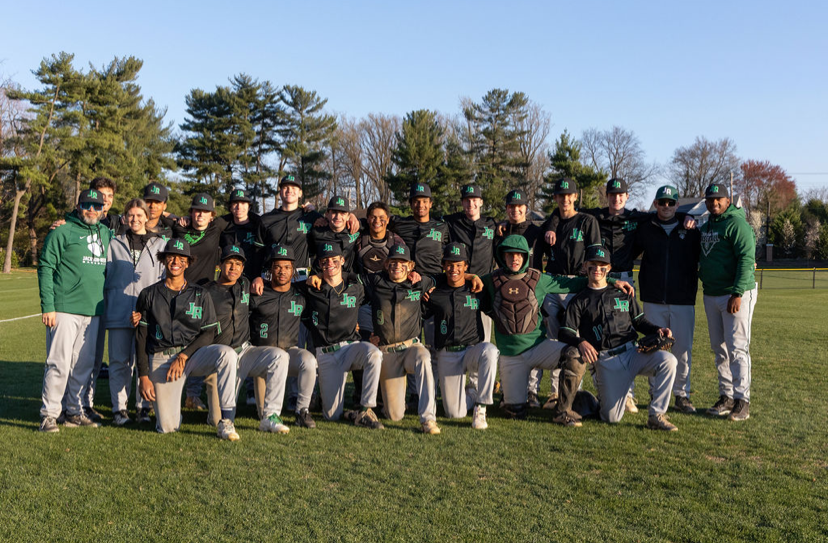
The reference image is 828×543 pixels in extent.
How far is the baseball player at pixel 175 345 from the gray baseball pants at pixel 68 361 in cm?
51

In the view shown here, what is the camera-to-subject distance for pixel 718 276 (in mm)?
6387

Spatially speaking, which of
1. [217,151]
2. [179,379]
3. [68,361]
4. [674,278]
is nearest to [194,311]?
[179,379]

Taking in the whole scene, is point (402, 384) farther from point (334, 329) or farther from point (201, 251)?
point (201, 251)

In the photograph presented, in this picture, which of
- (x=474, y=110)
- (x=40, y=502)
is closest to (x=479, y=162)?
(x=474, y=110)

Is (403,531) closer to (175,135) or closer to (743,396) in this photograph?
(743,396)

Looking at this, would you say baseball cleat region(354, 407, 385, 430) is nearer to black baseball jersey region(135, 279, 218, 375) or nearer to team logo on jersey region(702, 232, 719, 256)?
black baseball jersey region(135, 279, 218, 375)

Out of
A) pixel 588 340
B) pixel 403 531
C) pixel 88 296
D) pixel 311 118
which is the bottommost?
pixel 403 531

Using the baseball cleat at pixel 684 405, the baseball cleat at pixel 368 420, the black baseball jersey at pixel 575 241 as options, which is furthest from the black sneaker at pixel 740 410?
the baseball cleat at pixel 368 420

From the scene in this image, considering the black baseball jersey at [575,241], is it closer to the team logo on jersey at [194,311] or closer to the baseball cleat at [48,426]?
the team logo on jersey at [194,311]

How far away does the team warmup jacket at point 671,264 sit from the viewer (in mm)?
6461

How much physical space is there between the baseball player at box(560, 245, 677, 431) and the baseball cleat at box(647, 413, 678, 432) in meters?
0.04

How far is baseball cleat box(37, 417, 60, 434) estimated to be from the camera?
18.5 feet

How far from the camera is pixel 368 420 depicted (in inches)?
234

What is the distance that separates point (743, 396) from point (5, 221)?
50754mm
